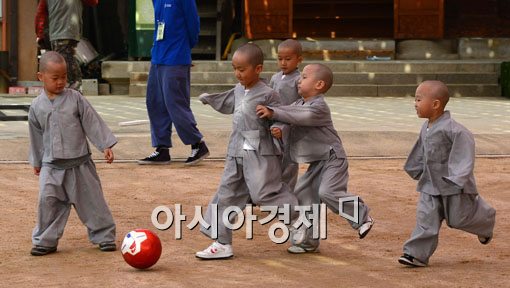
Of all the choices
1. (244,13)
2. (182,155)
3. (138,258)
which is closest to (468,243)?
(138,258)

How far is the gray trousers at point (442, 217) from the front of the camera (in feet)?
21.3

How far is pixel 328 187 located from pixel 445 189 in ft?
2.19

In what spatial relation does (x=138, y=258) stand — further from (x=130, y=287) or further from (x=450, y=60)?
(x=450, y=60)

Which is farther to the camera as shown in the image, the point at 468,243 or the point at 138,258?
the point at 468,243

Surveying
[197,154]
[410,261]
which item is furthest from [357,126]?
[410,261]

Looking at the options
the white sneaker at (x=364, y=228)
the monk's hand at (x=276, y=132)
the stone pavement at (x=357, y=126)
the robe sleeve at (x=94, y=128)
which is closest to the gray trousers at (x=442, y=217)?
the white sneaker at (x=364, y=228)

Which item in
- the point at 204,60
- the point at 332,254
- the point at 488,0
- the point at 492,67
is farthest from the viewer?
the point at 488,0

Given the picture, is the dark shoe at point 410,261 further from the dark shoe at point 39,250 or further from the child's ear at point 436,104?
the dark shoe at point 39,250

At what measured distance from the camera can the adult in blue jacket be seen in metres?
10.6

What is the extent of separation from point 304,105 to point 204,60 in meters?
12.9

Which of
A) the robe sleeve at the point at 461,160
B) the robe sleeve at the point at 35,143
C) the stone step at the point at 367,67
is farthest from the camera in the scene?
the stone step at the point at 367,67

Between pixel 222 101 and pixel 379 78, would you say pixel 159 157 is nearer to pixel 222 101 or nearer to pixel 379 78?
pixel 222 101

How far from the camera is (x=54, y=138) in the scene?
7020 mm

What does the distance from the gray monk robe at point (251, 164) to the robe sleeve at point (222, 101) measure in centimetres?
6
